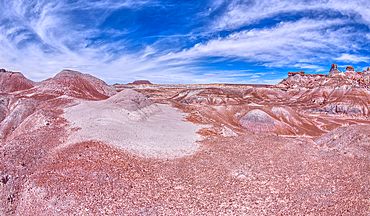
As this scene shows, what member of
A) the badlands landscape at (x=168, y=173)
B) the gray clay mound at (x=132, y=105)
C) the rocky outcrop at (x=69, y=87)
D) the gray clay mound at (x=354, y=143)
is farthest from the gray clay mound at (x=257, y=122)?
the rocky outcrop at (x=69, y=87)

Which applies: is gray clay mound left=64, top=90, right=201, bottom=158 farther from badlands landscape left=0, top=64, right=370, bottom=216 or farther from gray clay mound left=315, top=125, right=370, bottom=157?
gray clay mound left=315, top=125, right=370, bottom=157

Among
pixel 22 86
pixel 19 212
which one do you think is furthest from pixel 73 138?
pixel 22 86

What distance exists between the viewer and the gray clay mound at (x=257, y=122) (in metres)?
27.9

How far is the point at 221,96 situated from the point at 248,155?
60.6 metres

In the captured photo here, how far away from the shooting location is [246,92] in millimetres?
104125

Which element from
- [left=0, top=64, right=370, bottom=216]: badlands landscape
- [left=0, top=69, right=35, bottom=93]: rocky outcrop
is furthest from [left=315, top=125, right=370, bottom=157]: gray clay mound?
[left=0, top=69, right=35, bottom=93]: rocky outcrop

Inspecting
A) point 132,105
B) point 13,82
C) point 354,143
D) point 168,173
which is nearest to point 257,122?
point 354,143

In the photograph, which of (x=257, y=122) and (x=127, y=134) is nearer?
(x=127, y=134)

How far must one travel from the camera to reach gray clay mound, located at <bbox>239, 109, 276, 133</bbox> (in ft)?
91.7

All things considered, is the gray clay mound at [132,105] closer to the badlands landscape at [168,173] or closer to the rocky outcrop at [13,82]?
the badlands landscape at [168,173]

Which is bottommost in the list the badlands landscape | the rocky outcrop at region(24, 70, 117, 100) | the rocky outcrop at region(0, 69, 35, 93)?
the badlands landscape

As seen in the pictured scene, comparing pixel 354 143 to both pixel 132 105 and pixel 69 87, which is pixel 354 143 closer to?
pixel 132 105

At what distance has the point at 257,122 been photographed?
28.6 m

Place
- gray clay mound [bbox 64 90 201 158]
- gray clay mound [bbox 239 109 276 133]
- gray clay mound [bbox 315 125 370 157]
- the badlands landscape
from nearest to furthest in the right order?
the badlands landscape, gray clay mound [bbox 315 125 370 157], gray clay mound [bbox 64 90 201 158], gray clay mound [bbox 239 109 276 133]
